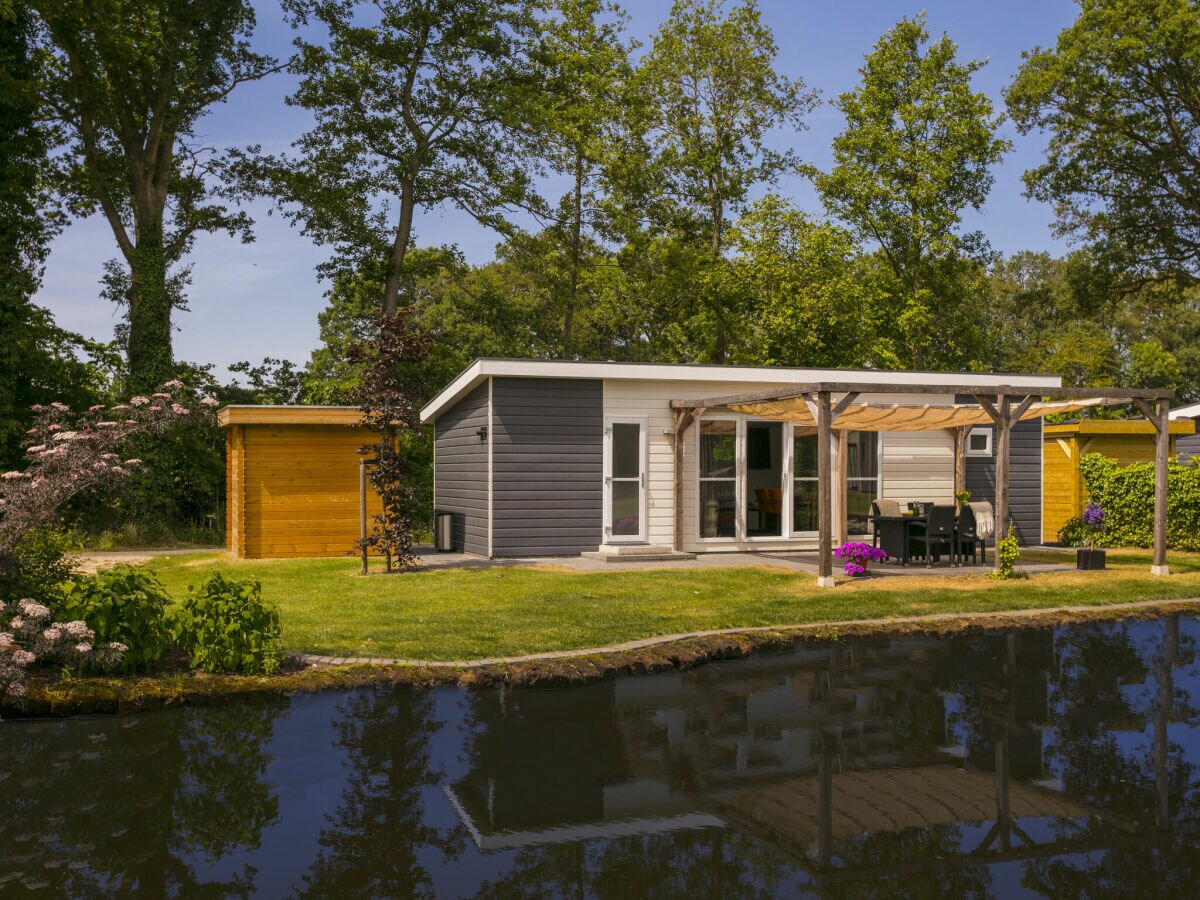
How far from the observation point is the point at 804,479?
15.2m

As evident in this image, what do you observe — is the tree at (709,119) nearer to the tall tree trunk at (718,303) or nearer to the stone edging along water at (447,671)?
the tall tree trunk at (718,303)

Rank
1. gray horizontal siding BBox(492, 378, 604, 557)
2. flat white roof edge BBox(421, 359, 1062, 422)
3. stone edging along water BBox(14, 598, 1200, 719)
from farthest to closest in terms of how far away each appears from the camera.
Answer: gray horizontal siding BBox(492, 378, 604, 557) → flat white roof edge BBox(421, 359, 1062, 422) → stone edging along water BBox(14, 598, 1200, 719)

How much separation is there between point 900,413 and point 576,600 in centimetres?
573

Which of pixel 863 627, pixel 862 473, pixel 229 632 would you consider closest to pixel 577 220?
pixel 862 473

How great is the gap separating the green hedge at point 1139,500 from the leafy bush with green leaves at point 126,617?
14750 mm

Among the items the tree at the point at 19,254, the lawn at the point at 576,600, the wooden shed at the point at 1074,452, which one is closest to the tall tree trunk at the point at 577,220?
the tree at the point at 19,254

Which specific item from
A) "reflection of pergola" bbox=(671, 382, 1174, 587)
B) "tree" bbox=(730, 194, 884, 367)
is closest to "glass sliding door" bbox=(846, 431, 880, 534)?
"reflection of pergola" bbox=(671, 382, 1174, 587)

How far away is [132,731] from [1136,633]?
823 centimetres

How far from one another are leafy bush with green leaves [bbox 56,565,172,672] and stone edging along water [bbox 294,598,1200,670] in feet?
3.23

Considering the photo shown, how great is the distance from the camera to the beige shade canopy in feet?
42.6

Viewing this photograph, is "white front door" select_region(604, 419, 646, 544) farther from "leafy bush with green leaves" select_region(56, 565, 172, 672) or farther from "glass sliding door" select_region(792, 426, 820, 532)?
"leafy bush with green leaves" select_region(56, 565, 172, 672)

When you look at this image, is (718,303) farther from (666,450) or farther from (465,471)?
(465,471)

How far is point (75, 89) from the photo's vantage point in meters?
20.5

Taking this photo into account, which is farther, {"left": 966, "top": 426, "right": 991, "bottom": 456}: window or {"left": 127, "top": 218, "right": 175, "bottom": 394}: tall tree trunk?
{"left": 127, "top": 218, "right": 175, "bottom": 394}: tall tree trunk
